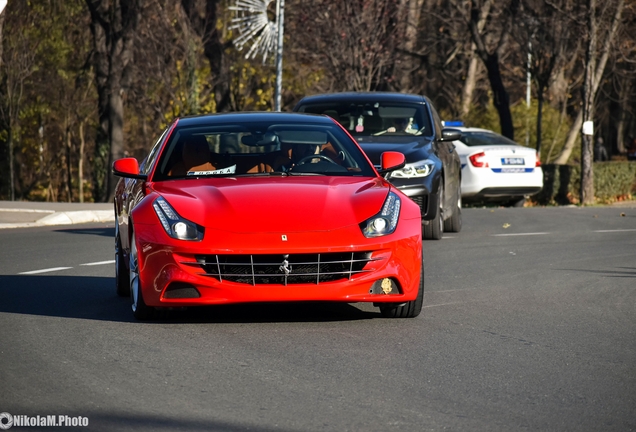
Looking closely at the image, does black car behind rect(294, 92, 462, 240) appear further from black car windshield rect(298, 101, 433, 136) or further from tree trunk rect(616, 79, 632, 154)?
tree trunk rect(616, 79, 632, 154)

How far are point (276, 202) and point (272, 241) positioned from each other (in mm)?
418

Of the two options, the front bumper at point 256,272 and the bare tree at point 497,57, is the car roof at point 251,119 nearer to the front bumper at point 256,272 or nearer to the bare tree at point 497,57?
the front bumper at point 256,272

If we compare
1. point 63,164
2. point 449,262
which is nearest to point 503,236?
point 449,262

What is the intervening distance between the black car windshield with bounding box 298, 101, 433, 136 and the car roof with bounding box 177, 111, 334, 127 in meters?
5.45

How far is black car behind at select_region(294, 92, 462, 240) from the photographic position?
47.6 ft

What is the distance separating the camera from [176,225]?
26.7ft

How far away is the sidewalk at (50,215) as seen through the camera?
2094 cm

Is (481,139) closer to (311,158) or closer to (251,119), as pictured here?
(251,119)

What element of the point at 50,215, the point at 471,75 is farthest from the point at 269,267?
the point at 471,75

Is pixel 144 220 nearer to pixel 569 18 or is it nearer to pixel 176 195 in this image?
pixel 176 195

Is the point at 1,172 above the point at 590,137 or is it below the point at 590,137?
below

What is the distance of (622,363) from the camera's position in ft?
23.2

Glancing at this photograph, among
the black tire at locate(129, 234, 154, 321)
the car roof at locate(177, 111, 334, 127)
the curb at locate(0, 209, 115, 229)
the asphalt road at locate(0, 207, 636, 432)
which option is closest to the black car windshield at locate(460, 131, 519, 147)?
the curb at locate(0, 209, 115, 229)

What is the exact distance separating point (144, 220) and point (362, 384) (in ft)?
8.36
